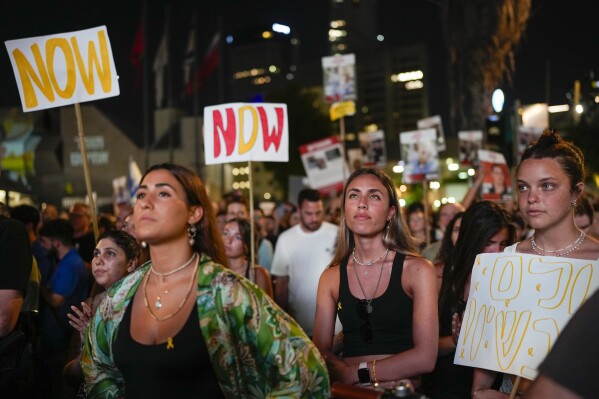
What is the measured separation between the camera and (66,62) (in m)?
6.45

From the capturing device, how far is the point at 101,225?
33.4ft

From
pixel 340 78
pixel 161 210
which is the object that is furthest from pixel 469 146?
pixel 161 210

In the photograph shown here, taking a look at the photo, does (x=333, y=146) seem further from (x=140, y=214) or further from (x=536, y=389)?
(x=536, y=389)

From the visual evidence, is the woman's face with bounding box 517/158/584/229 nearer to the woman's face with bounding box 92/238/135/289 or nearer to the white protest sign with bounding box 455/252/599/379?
the white protest sign with bounding box 455/252/599/379

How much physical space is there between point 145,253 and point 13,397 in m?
1.32

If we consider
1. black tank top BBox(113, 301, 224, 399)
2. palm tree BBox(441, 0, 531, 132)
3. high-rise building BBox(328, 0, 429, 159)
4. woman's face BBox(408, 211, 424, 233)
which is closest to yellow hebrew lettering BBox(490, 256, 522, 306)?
black tank top BBox(113, 301, 224, 399)

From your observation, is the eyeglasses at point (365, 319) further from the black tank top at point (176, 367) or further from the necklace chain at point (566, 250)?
the black tank top at point (176, 367)

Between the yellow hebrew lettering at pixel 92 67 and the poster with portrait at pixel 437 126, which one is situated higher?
the yellow hebrew lettering at pixel 92 67

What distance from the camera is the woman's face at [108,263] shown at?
206 inches

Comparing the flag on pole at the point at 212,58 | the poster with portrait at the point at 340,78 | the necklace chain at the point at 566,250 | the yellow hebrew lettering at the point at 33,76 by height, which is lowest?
the necklace chain at the point at 566,250

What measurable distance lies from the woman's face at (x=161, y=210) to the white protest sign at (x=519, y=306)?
4.91 feet

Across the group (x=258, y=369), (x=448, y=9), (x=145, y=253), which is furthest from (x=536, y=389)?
(x=448, y=9)

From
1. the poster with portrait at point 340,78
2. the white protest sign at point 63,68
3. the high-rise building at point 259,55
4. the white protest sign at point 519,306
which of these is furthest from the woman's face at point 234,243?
the high-rise building at point 259,55

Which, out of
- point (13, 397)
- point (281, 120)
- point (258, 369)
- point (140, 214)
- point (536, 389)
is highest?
point (281, 120)
